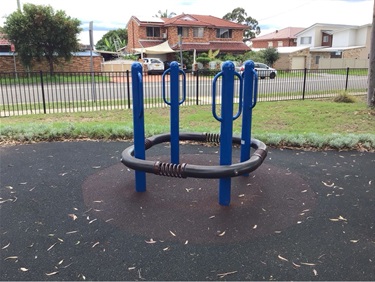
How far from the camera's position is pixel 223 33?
41875 mm

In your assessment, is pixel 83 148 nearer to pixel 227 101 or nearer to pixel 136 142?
pixel 136 142

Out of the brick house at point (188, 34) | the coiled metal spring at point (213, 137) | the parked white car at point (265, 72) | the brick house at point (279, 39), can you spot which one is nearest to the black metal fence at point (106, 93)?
the parked white car at point (265, 72)

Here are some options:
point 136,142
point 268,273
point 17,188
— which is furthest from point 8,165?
point 268,273

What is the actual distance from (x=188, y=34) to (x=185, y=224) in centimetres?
3866

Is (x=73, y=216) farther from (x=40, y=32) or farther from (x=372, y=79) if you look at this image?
(x=40, y=32)

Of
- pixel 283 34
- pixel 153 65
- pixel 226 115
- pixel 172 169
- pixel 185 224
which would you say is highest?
pixel 283 34

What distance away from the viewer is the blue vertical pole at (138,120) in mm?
3787

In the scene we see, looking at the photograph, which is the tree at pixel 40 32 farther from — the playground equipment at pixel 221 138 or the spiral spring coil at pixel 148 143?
the playground equipment at pixel 221 138

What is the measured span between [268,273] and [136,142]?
206cm

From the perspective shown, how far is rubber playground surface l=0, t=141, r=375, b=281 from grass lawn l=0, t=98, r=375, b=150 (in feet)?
3.80

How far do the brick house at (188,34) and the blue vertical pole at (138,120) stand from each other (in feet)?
116

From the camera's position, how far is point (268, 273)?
2.65 metres

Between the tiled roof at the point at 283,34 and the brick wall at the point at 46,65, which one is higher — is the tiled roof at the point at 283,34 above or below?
above

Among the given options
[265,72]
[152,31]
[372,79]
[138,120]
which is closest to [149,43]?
[152,31]
